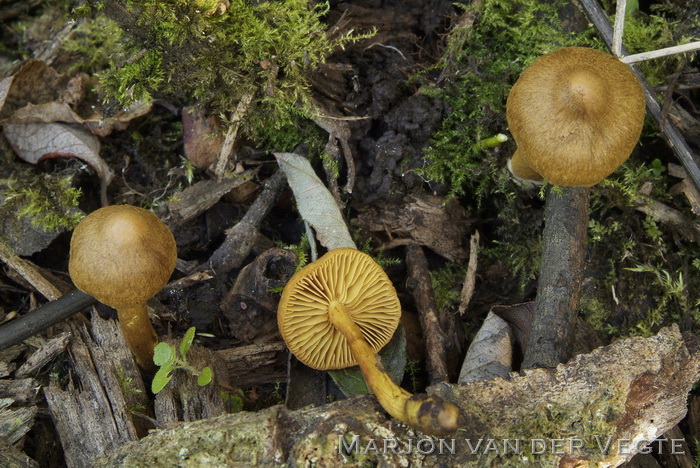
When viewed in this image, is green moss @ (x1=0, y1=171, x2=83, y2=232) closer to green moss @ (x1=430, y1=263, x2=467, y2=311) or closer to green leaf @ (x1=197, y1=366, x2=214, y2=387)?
green leaf @ (x1=197, y1=366, x2=214, y2=387)

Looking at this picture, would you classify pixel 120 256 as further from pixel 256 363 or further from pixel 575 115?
pixel 575 115

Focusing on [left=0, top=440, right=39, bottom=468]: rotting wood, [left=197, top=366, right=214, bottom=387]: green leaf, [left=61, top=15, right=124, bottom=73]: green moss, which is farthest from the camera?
[left=61, top=15, right=124, bottom=73]: green moss

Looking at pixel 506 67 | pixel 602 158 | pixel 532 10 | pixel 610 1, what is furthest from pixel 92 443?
pixel 610 1

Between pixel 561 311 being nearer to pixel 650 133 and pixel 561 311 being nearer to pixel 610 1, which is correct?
pixel 650 133

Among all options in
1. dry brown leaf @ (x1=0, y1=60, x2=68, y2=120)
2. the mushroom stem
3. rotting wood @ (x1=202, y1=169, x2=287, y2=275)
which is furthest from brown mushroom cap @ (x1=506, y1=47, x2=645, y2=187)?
dry brown leaf @ (x1=0, y1=60, x2=68, y2=120)

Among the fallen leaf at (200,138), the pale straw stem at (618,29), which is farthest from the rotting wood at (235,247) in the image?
the pale straw stem at (618,29)
